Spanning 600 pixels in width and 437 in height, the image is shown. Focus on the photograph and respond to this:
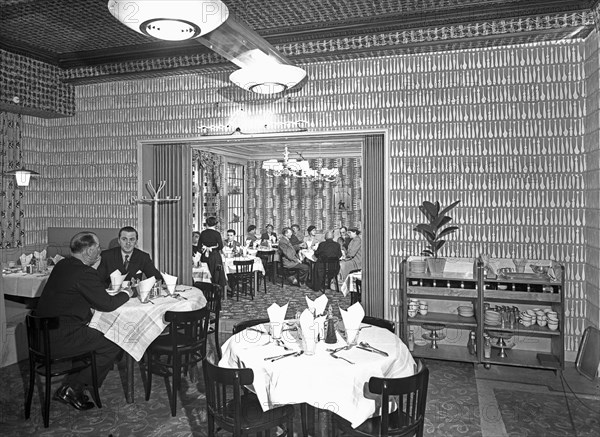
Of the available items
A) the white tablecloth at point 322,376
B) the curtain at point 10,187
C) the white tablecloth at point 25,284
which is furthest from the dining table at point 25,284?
the white tablecloth at point 322,376

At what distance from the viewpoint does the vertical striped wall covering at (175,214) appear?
285 inches

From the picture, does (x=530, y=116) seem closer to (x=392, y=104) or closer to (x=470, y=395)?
(x=392, y=104)

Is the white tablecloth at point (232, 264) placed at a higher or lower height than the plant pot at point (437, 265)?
lower

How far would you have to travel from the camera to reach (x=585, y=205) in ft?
17.9

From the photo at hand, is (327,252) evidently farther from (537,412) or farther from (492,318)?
(537,412)

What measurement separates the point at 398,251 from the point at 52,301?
3.86 meters

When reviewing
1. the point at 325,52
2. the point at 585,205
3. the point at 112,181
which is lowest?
the point at 585,205

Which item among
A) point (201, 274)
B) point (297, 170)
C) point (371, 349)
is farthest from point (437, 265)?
point (297, 170)

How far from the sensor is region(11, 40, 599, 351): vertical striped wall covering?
18.0 ft

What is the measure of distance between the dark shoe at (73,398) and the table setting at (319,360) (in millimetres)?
1551

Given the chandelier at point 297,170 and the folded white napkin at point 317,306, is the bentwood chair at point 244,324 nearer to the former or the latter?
the folded white napkin at point 317,306

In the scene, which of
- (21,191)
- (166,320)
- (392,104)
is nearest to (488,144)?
(392,104)

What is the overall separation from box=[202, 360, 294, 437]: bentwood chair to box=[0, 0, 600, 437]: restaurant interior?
56 cm

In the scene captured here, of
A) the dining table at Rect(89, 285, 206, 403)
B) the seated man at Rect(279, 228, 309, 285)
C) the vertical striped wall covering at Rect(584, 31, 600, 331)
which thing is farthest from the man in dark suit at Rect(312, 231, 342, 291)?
the dining table at Rect(89, 285, 206, 403)
